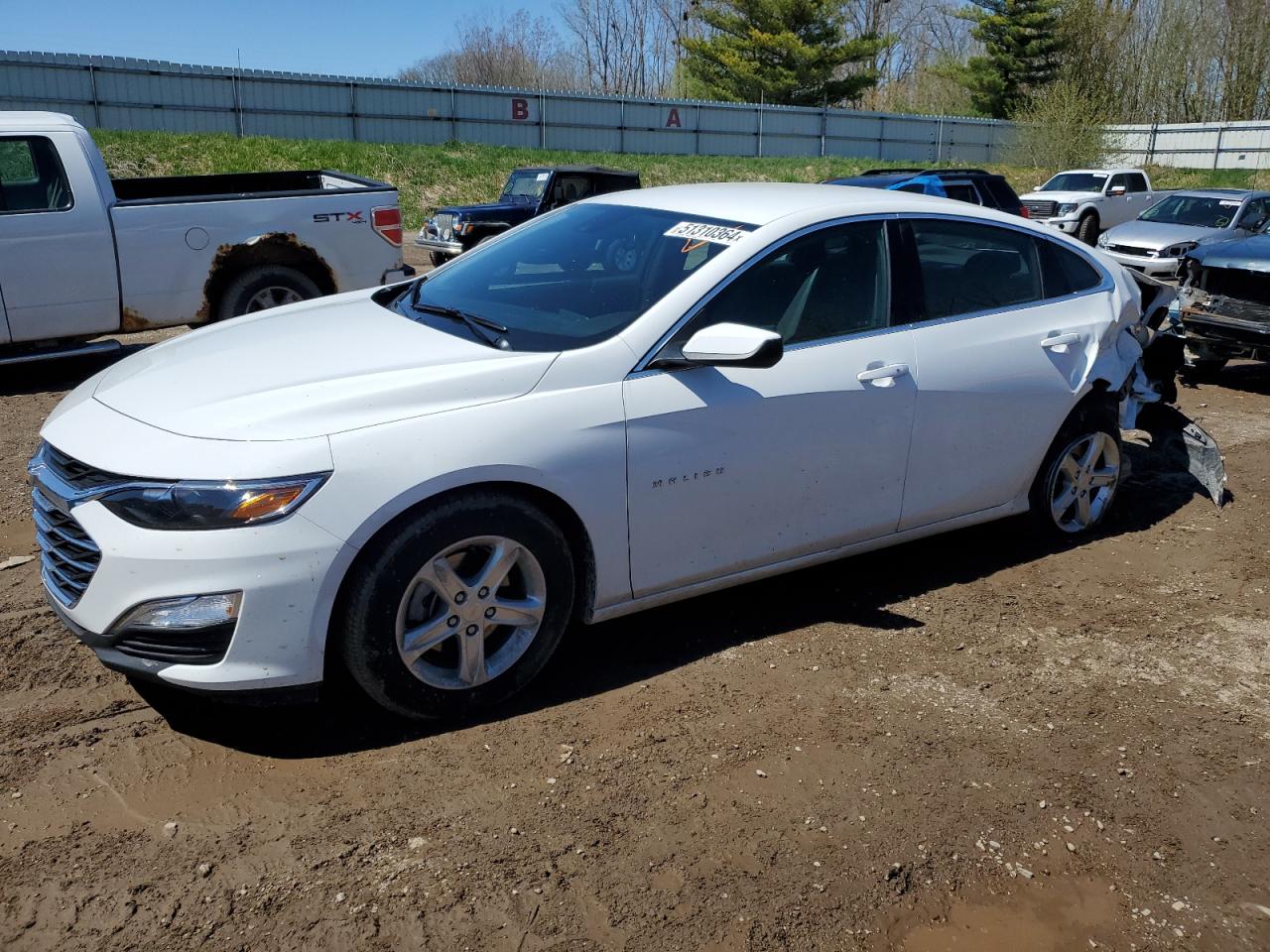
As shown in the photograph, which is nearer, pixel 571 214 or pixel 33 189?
pixel 571 214

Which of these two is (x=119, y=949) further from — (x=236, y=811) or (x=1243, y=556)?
(x=1243, y=556)

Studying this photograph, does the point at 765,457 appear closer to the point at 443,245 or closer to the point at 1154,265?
the point at 443,245

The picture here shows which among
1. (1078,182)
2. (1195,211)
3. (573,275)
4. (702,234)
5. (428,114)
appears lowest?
(573,275)

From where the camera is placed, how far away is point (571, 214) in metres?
4.78

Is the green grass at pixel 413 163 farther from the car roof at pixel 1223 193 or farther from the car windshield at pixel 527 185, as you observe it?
the car roof at pixel 1223 193

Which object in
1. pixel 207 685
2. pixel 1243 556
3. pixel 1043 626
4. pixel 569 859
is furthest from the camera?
pixel 1243 556

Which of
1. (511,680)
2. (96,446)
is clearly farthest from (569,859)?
(96,446)

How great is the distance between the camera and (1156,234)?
1725 centimetres

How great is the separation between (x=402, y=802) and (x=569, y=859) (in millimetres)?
545

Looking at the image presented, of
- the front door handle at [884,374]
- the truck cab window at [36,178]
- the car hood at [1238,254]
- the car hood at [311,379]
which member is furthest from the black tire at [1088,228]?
the car hood at [311,379]

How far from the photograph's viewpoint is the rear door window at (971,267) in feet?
14.7

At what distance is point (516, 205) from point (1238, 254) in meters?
11.2

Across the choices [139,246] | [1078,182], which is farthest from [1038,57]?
[139,246]

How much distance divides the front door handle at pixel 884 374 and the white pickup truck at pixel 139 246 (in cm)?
625
